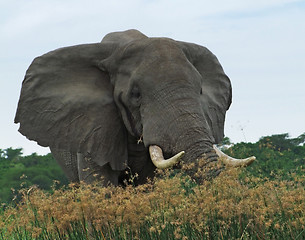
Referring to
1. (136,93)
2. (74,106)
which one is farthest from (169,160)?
(74,106)

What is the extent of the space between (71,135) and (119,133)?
2.23 feet

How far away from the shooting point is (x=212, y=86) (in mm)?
8867

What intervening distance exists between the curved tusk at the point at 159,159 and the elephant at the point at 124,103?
0.01 meters

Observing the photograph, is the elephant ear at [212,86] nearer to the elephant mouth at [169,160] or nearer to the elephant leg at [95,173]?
the elephant mouth at [169,160]

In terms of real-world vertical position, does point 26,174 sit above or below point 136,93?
above

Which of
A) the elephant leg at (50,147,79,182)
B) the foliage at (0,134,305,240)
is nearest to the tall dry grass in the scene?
the foliage at (0,134,305,240)

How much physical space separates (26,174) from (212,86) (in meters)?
21.4

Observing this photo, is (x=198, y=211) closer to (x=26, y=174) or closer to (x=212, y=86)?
(x=212, y=86)

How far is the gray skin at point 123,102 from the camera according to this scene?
7.20 m

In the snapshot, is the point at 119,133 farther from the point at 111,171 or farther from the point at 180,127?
the point at 180,127

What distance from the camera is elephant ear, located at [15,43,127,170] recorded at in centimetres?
800

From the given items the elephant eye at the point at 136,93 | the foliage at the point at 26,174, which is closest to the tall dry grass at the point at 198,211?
the elephant eye at the point at 136,93

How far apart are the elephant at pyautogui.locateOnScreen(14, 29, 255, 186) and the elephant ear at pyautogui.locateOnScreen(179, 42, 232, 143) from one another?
14mm

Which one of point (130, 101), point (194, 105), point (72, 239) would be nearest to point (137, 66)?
point (130, 101)
